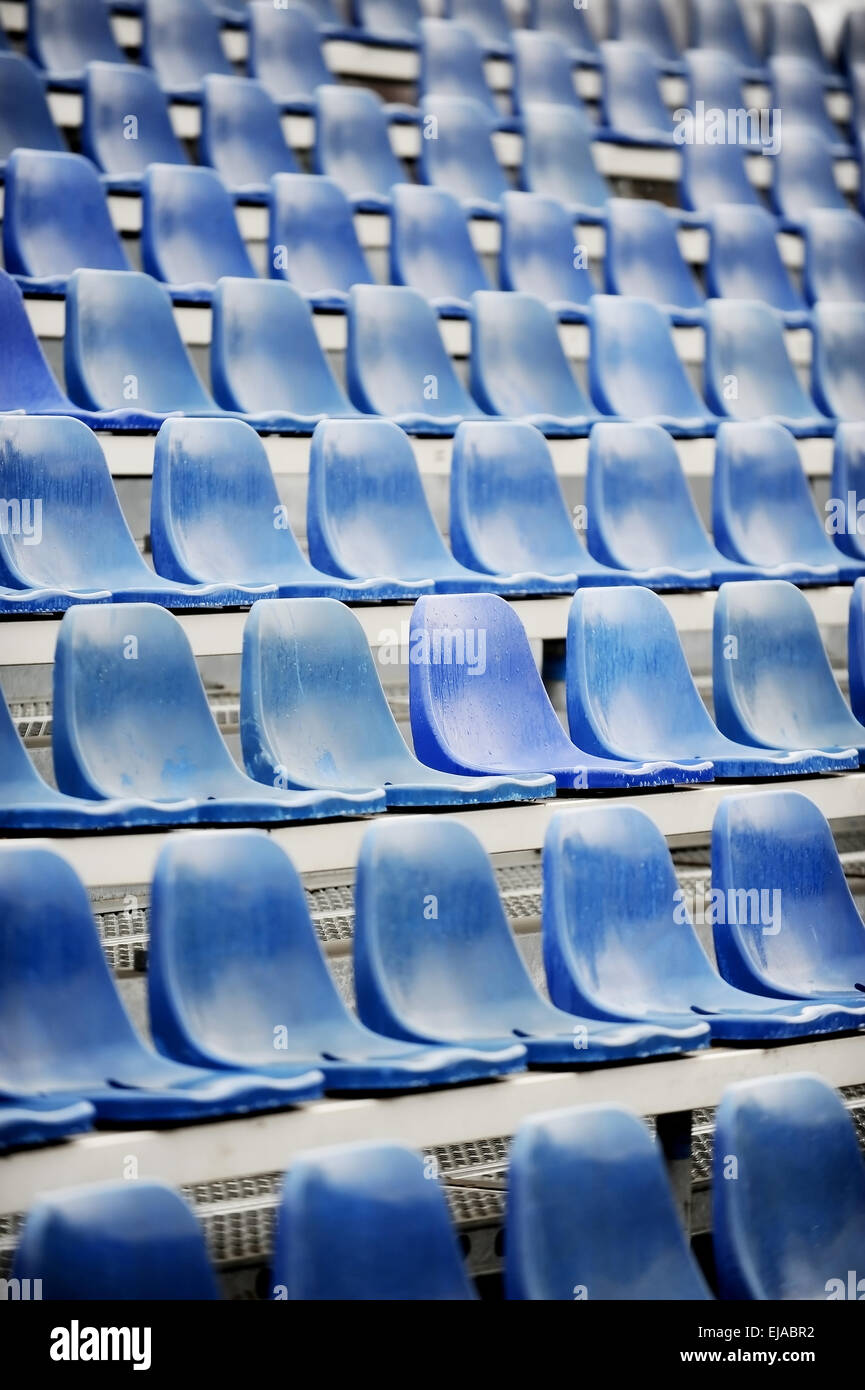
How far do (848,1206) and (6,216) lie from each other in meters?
1.50

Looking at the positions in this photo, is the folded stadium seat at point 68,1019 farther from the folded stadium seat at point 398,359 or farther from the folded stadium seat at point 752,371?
the folded stadium seat at point 752,371

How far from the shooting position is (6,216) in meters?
2.12

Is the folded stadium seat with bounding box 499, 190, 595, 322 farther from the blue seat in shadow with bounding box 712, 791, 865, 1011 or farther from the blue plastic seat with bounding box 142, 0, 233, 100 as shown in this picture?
the blue seat in shadow with bounding box 712, 791, 865, 1011

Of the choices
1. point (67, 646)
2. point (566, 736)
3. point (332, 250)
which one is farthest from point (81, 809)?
point (332, 250)

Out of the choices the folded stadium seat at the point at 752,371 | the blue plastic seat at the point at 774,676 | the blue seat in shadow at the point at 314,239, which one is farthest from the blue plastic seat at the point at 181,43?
the blue plastic seat at the point at 774,676

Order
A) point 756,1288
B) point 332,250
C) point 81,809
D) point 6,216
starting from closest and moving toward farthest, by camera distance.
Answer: point 756,1288 → point 81,809 → point 6,216 → point 332,250

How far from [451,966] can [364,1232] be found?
431 mm

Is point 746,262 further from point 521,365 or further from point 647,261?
point 521,365

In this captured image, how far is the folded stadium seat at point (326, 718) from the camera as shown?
4.77 feet

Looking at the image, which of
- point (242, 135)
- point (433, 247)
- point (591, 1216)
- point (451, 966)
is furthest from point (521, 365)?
point (591, 1216)

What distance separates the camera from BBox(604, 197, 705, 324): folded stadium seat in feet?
8.68

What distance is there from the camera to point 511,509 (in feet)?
6.34

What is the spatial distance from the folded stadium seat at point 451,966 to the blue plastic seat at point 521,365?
102 centimetres
